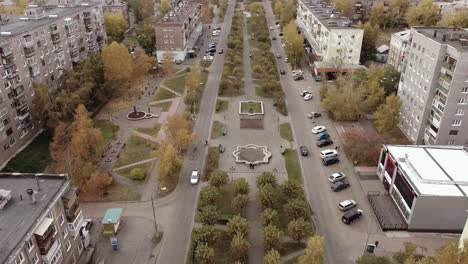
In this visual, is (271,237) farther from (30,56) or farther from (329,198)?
(30,56)

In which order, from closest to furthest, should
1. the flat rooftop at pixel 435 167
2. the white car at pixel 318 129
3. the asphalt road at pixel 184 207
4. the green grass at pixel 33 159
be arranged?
the asphalt road at pixel 184 207, the flat rooftop at pixel 435 167, the green grass at pixel 33 159, the white car at pixel 318 129

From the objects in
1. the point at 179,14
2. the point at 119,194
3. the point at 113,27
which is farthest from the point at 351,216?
the point at 113,27

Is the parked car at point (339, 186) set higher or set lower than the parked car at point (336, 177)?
lower

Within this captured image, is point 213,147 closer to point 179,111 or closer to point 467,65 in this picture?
point 179,111

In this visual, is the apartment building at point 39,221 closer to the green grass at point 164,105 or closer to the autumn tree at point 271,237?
the autumn tree at point 271,237

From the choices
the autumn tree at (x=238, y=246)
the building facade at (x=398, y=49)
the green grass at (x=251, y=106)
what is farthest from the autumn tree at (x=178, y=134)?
the building facade at (x=398, y=49)

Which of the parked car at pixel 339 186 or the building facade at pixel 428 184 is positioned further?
the parked car at pixel 339 186

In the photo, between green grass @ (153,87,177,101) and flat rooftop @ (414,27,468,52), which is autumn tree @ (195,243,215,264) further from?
green grass @ (153,87,177,101)

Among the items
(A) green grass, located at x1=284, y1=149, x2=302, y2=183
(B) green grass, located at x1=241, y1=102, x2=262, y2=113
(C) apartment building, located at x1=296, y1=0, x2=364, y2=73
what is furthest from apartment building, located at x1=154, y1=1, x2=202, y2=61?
(A) green grass, located at x1=284, y1=149, x2=302, y2=183
